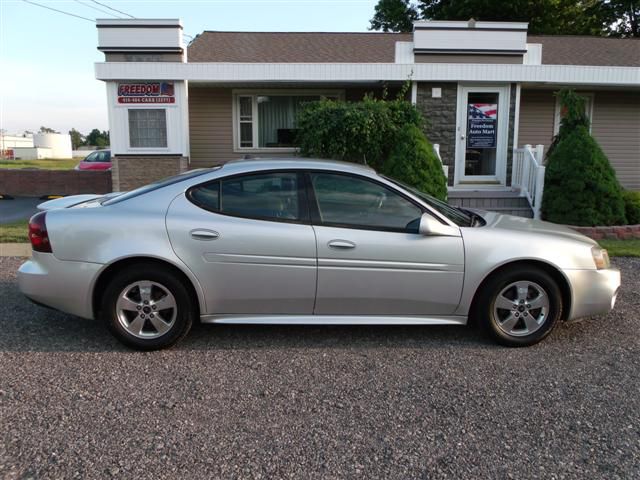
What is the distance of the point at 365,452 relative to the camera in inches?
117

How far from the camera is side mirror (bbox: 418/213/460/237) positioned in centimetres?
432

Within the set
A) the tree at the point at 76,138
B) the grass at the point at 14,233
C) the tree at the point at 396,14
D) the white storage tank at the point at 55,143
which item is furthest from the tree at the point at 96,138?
the grass at the point at 14,233

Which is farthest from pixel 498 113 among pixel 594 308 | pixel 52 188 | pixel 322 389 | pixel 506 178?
pixel 52 188

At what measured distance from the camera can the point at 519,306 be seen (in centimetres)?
447

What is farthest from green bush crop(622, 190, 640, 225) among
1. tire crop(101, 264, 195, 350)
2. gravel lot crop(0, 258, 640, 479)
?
tire crop(101, 264, 195, 350)

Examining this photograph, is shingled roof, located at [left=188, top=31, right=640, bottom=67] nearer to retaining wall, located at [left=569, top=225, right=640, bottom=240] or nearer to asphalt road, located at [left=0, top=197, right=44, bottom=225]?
asphalt road, located at [left=0, top=197, right=44, bottom=225]

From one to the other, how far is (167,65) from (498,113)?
23.7 feet

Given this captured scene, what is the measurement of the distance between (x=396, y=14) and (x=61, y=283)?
31.0 m

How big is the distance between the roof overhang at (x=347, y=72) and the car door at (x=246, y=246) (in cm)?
807

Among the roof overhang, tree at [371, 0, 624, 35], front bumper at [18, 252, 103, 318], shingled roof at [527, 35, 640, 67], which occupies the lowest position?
front bumper at [18, 252, 103, 318]

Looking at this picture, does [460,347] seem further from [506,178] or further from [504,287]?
[506,178]

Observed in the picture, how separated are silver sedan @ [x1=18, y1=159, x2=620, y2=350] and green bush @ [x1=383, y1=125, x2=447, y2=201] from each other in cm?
504

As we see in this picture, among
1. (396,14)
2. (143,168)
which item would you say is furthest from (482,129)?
(396,14)

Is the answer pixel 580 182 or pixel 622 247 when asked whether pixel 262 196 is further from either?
pixel 580 182
